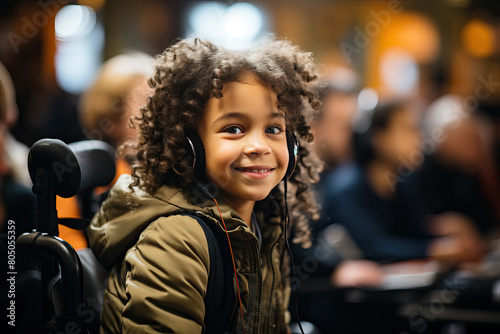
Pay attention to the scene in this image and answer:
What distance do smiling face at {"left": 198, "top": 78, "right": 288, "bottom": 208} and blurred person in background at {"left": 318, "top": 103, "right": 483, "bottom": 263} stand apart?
145 centimetres

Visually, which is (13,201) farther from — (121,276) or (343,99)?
(343,99)

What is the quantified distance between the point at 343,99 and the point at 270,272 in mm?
1822

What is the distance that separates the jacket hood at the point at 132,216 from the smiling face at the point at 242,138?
0.06 meters

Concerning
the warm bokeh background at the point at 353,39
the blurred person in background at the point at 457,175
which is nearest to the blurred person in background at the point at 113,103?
the warm bokeh background at the point at 353,39

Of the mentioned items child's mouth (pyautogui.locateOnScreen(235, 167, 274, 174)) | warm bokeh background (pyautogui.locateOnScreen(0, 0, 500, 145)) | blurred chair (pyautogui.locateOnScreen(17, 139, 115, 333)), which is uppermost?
warm bokeh background (pyautogui.locateOnScreen(0, 0, 500, 145))

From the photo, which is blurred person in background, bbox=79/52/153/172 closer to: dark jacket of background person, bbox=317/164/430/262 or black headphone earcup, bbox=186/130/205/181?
black headphone earcup, bbox=186/130/205/181

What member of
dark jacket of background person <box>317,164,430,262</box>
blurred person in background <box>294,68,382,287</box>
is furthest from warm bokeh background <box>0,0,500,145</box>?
dark jacket of background person <box>317,164,430,262</box>

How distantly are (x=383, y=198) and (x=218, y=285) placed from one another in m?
1.73

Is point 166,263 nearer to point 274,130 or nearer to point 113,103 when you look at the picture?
point 274,130

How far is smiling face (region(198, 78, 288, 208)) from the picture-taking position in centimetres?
92

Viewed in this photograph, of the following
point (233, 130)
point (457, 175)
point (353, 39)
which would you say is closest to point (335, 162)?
point (457, 175)

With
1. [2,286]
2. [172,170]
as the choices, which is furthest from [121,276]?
[2,286]

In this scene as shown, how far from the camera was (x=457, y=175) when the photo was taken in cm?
281

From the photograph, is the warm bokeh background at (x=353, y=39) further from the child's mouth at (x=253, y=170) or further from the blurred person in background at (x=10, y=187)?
the child's mouth at (x=253, y=170)
